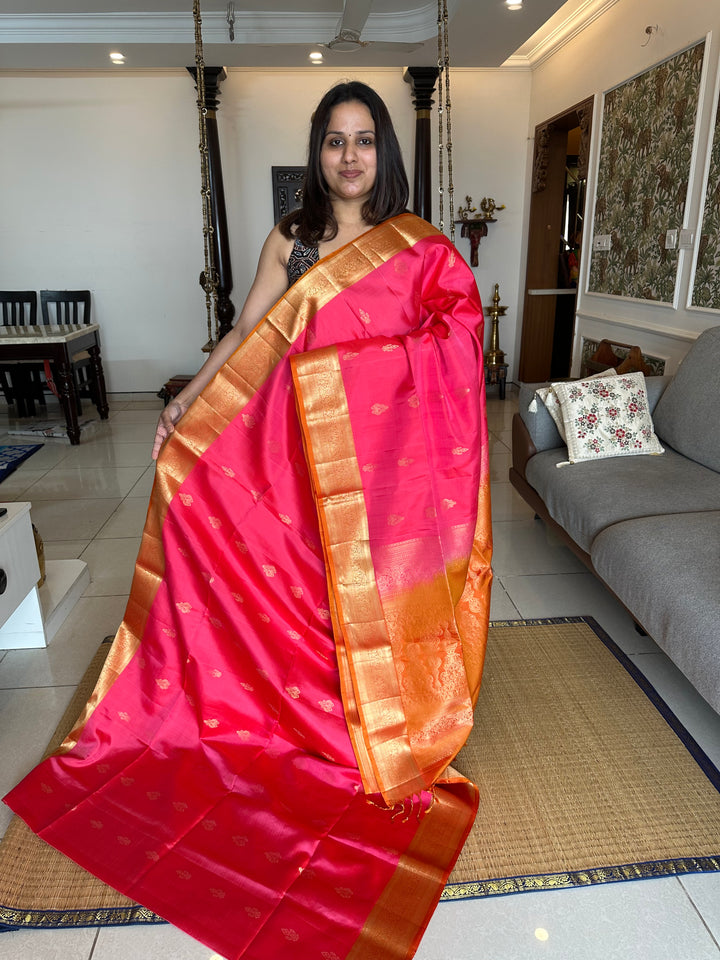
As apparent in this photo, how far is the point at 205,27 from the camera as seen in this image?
13.5 feet

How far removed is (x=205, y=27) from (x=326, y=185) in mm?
3400

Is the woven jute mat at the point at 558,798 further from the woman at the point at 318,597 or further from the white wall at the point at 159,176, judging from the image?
the white wall at the point at 159,176

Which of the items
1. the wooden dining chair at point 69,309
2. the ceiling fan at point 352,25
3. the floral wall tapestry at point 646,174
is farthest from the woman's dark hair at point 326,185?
the wooden dining chair at point 69,309

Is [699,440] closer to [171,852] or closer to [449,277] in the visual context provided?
[449,277]

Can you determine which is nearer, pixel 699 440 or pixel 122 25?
pixel 699 440

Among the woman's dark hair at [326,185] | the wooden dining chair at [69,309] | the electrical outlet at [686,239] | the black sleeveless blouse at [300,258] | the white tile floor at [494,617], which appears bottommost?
the white tile floor at [494,617]

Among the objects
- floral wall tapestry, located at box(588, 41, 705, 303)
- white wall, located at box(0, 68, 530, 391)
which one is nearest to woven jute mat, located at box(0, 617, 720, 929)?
floral wall tapestry, located at box(588, 41, 705, 303)

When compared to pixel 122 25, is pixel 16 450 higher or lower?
lower

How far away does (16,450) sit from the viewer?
8.48 feet

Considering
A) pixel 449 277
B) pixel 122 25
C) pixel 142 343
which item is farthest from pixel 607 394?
pixel 142 343

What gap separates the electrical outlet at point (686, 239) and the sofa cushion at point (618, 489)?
1.15m

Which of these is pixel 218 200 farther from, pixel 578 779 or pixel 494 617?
pixel 578 779

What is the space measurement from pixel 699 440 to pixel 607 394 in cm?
36

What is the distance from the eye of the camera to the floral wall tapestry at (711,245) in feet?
9.56
